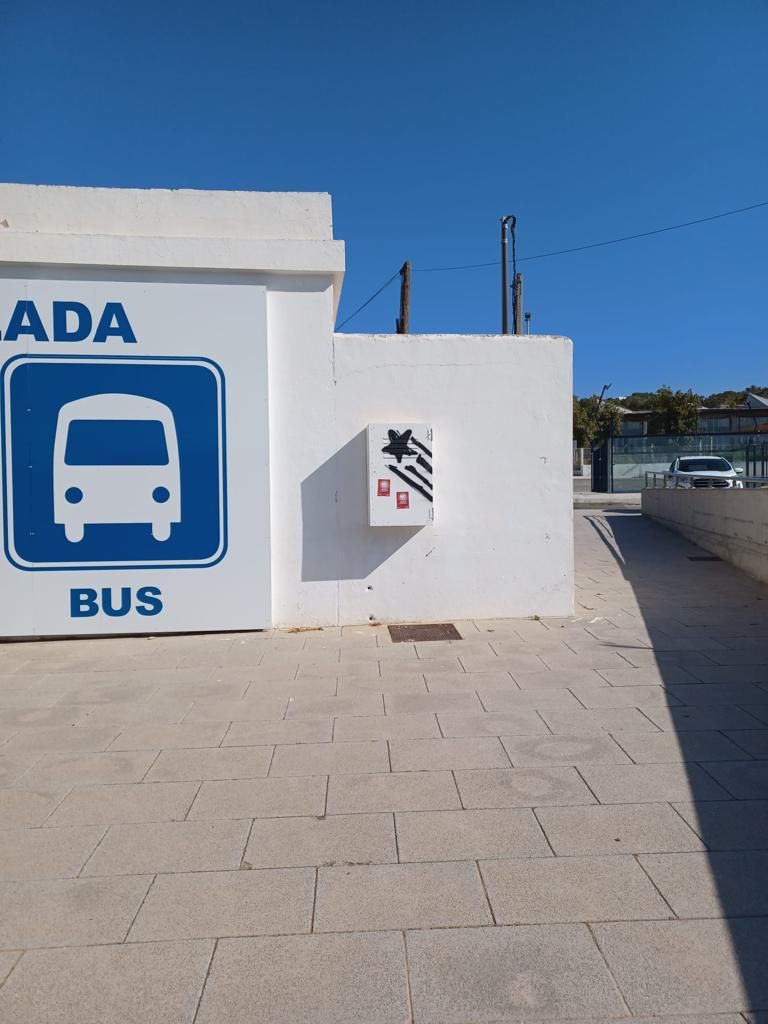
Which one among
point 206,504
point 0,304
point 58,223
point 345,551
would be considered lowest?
point 345,551

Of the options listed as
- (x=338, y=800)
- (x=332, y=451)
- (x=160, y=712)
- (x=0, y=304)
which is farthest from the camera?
(x=332, y=451)

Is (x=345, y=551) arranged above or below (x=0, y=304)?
below

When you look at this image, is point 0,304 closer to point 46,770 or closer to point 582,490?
point 46,770

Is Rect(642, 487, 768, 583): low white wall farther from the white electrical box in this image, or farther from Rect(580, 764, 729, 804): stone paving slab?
Rect(580, 764, 729, 804): stone paving slab

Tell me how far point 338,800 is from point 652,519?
14.8m

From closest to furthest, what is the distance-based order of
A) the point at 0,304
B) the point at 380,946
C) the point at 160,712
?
the point at 380,946 → the point at 160,712 → the point at 0,304

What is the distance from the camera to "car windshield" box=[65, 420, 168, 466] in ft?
22.2

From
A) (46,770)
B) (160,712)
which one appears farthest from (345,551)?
(46,770)

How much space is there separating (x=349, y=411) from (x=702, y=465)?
18.2 m

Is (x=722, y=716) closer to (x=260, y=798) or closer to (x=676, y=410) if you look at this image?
(x=260, y=798)

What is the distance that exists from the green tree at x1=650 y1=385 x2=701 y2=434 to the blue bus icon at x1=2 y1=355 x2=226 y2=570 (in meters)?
52.7

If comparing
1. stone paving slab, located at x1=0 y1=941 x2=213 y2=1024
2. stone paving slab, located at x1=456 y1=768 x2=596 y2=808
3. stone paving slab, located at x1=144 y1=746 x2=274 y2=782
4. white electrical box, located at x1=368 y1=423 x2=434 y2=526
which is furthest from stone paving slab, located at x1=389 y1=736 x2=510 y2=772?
white electrical box, located at x1=368 y1=423 x2=434 y2=526

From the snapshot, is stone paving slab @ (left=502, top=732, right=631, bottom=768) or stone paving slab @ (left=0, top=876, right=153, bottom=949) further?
stone paving slab @ (left=502, top=732, right=631, bottom=768)

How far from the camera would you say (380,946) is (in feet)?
8.28
